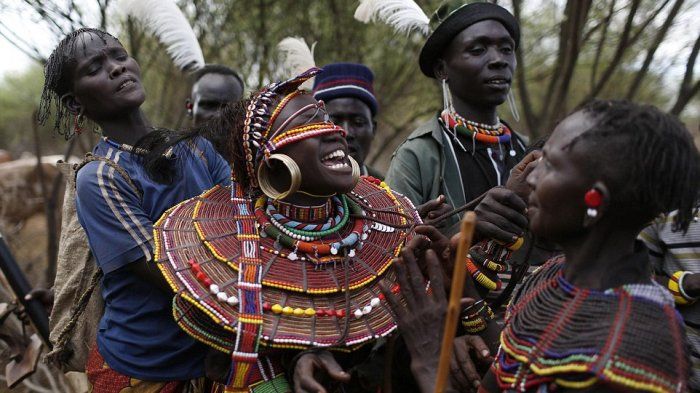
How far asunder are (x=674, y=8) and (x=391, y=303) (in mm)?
3327

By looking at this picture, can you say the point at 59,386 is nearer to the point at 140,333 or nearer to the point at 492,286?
the point at 140,333

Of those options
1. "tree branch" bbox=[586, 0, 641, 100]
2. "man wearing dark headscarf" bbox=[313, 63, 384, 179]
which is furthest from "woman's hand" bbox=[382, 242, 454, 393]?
"tree branch" bbox=[586, 0, 641, 100]

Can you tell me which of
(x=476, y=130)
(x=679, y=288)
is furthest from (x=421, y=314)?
(x=476, y=130)

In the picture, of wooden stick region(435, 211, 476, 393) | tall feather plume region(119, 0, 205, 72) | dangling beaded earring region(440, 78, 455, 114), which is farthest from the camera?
tall feather plume region(119, 0, 205, 72)

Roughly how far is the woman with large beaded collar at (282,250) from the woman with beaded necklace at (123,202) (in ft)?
0.80

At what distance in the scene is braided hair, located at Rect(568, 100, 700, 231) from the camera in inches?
63.2

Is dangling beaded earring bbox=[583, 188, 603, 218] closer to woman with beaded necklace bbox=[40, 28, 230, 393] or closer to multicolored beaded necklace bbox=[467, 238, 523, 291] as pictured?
multicolored beaded necklace bbox=[467, 238, 523, 291]

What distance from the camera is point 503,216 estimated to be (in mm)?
2277

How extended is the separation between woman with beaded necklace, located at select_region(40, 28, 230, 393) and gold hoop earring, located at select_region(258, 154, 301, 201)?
49cm

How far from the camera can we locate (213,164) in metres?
2.98

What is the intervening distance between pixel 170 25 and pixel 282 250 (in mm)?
2037

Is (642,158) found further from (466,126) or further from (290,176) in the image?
(466,126)

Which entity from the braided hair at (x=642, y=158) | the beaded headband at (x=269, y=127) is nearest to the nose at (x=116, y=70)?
the beaded headband at (x=269, y=127)

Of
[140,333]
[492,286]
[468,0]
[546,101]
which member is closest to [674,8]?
[546,101]
